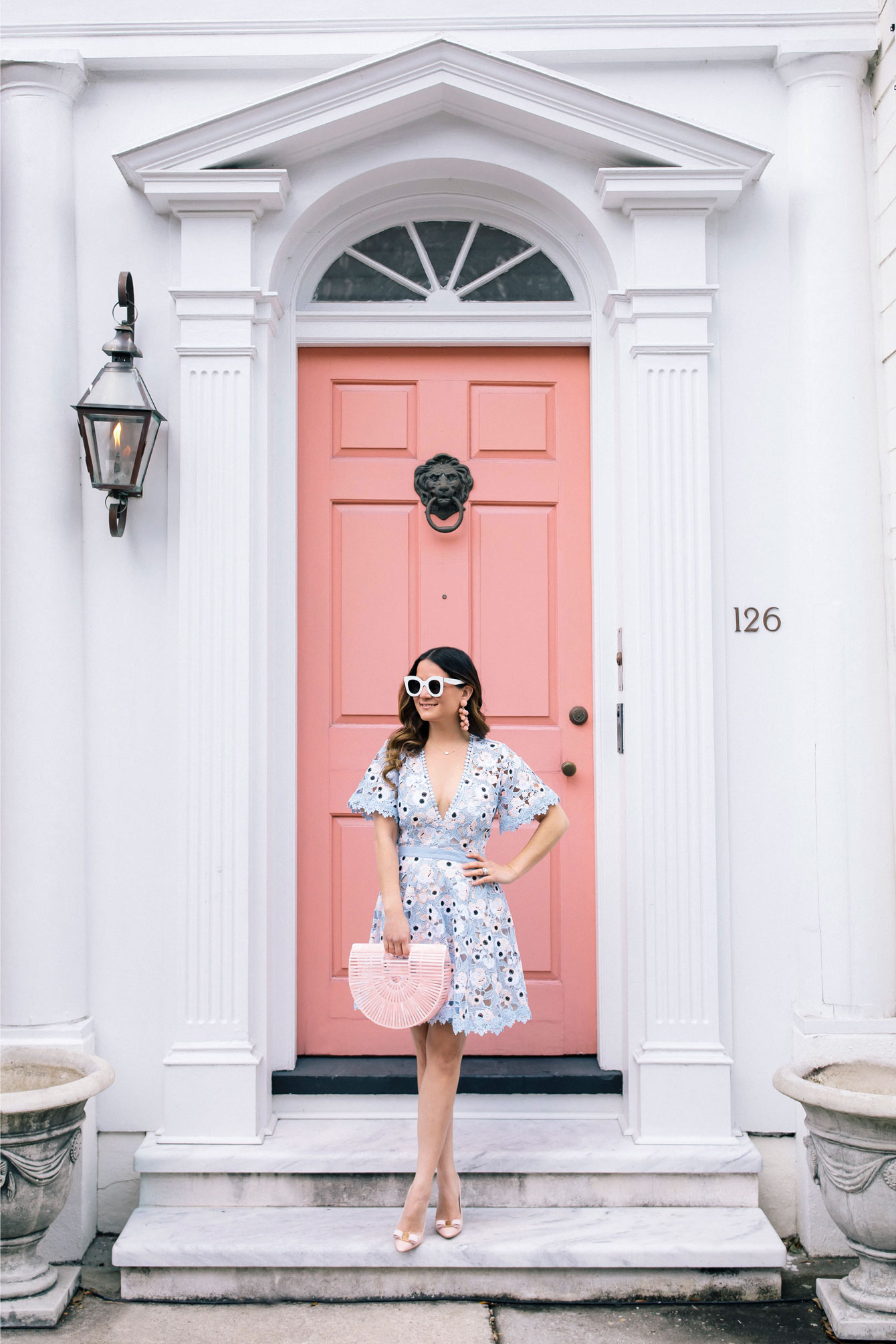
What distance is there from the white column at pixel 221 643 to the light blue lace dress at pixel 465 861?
563 millimetres

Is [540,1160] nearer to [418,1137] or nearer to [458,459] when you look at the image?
[418,1137]

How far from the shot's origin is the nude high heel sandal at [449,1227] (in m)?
2.90

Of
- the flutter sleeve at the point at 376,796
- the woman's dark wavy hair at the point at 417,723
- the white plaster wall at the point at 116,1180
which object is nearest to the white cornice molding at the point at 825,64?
the woman's dark wavy hair at the point at 417,723

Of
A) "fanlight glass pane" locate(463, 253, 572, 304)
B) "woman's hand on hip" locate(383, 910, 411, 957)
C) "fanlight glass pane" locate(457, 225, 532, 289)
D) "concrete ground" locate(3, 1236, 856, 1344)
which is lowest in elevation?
→ "concrete ground" locate(3, 1236, 856, 1344)

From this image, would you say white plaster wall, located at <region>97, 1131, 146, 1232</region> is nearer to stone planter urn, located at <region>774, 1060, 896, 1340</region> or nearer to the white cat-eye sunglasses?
the white cat-eye sunglasses

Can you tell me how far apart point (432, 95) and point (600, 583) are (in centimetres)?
167

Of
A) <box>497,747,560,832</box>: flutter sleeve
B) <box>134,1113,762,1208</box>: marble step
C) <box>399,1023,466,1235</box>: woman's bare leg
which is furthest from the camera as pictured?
<box>134,1113,762,1208</box>: marble step

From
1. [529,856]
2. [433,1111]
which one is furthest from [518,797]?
[433,1111]

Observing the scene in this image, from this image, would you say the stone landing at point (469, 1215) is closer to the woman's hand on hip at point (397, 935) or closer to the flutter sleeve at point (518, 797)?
the woman's hand on hip at point (397, 935)

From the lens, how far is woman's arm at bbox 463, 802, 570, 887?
2844mm

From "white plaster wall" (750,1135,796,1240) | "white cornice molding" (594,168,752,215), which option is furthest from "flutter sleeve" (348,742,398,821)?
"white cornice molding" (594,168,752,215)

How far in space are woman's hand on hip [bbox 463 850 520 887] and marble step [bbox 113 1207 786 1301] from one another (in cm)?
99

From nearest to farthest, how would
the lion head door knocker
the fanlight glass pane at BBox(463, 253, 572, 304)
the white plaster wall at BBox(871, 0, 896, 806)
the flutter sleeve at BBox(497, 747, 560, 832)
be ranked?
the flutter sleeve at BBox(497, 747, 560, 832)
the white plaster wall at BBox(871, 0, 896, 806)
the lion head door knocker
the fanlight glass pane at BBox(463, 253, 572, 304)

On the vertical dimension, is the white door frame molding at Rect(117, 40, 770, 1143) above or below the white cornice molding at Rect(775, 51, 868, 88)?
below
